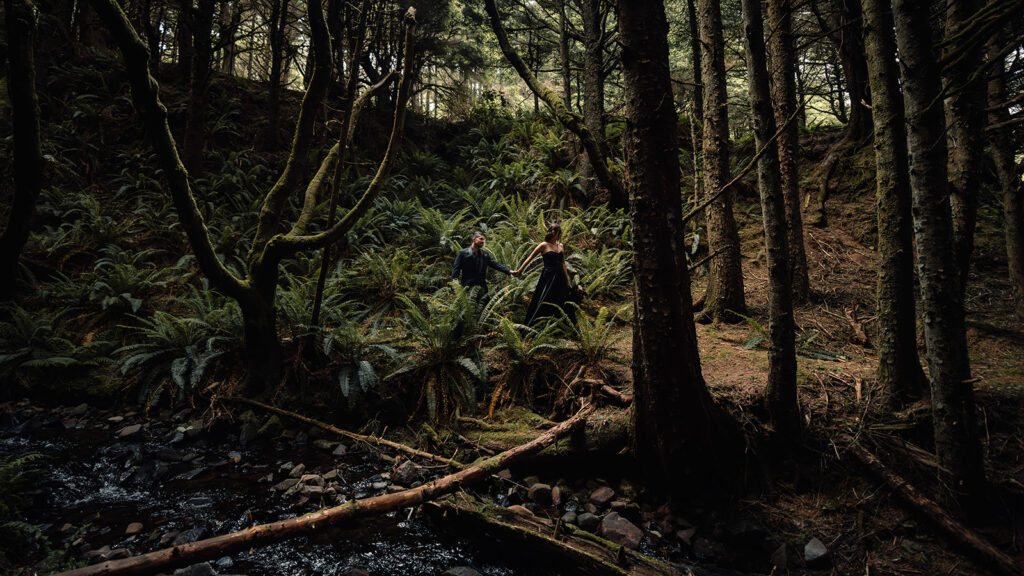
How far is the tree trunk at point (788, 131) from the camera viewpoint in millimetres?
5148

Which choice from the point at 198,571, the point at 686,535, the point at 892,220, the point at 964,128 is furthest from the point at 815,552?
the point at 198,571

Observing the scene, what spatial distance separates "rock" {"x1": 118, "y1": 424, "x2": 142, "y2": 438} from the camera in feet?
14.9

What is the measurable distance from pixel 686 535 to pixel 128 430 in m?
5.86

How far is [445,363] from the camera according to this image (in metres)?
5.04

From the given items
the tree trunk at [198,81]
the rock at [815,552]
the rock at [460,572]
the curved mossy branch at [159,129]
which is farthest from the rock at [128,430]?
the tree trunk at [198,81]

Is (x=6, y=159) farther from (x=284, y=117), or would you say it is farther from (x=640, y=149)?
(x=640, y=149)

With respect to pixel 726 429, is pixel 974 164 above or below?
above

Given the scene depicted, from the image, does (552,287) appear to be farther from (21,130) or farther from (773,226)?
(21,130)

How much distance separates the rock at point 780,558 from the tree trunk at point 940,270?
3.94 feet

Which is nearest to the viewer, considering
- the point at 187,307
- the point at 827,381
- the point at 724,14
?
the point at 827,381

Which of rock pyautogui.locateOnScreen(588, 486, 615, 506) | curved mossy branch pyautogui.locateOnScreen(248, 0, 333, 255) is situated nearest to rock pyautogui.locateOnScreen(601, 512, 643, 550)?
rock pyautogui.locateOnScreen(588, 486, 615, 506)

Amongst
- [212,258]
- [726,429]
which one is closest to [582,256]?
[726,429]

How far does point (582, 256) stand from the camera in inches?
322

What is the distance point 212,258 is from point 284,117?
11.1m
